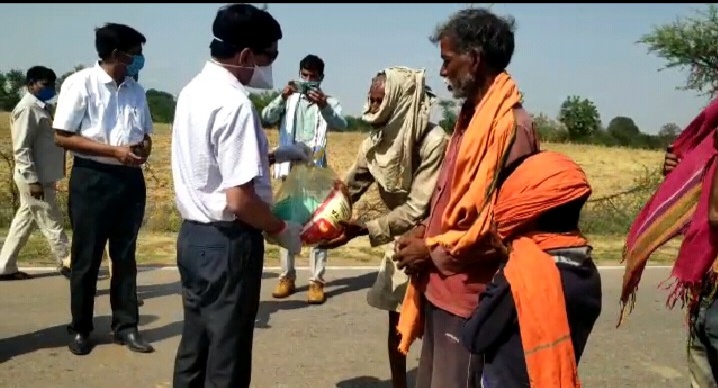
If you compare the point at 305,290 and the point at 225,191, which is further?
the point at 305,290

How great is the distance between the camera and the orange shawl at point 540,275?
2688mm

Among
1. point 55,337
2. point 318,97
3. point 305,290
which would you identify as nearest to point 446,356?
point 55,337

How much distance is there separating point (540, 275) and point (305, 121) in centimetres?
482

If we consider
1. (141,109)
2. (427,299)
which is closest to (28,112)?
(141,109)

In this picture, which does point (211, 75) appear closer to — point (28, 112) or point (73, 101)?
point (73, 101)

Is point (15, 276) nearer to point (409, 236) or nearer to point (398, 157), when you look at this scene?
point (398, 157)

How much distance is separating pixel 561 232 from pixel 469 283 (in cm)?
40

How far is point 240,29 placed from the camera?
345 cm

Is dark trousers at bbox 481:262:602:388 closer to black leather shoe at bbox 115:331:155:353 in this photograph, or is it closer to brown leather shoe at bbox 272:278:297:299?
black leather shoe at bbox 115:331:155:353

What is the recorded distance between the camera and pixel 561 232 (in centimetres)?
281

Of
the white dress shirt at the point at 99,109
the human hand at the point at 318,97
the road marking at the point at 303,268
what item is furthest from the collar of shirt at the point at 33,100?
the human hand at the point at 318,97

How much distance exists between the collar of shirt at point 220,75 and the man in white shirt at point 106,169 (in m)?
1.81

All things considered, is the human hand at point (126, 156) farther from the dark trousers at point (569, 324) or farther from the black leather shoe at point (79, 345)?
the dark trousers at point (569, 324)

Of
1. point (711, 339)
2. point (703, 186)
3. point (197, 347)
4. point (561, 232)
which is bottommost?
point (197, 347)
